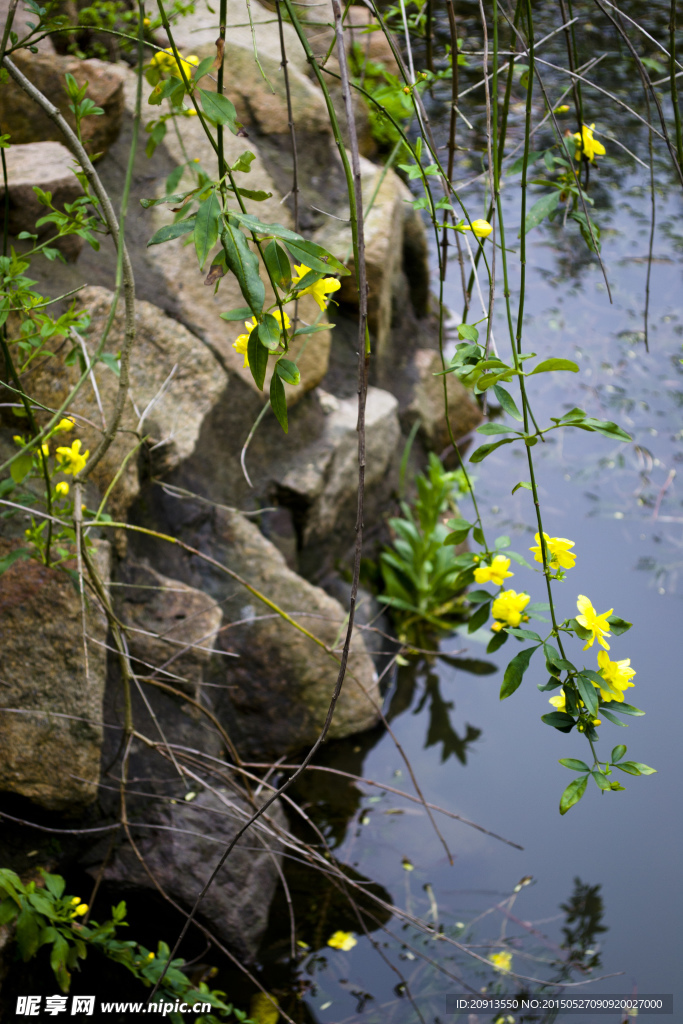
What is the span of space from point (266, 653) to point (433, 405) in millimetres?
1719

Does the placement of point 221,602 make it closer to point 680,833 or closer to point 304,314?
point 304,314

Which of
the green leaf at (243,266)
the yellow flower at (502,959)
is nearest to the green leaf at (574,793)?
the green leaf at (243,266)

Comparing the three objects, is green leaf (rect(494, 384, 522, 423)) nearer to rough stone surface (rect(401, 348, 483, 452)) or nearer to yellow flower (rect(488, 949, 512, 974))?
yellow flower (rect(488, 949, 512, 974))

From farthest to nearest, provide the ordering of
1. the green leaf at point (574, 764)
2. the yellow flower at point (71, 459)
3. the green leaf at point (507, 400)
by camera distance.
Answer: the yellow flower at point (71, 459), the green leaf at point (574, 764), the green leaf at point (507, 400)

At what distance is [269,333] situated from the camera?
2.56ft

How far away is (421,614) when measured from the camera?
110 inches

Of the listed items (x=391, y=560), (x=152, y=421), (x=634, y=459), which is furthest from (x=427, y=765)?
(x=634, y=459)

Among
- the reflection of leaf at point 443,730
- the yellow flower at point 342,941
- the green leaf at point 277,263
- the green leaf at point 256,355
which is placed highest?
the green leaf at point 277,263

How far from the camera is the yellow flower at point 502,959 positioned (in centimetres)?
180

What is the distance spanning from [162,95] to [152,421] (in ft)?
3.79

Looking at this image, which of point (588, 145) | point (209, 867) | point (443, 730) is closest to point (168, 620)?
point (209, 867)

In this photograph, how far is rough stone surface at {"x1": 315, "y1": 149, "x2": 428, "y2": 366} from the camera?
2807 mm

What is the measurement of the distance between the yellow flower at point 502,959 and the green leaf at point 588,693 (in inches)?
48.4

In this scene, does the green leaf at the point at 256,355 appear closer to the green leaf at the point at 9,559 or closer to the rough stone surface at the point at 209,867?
the green leaf at the point at 9,559
